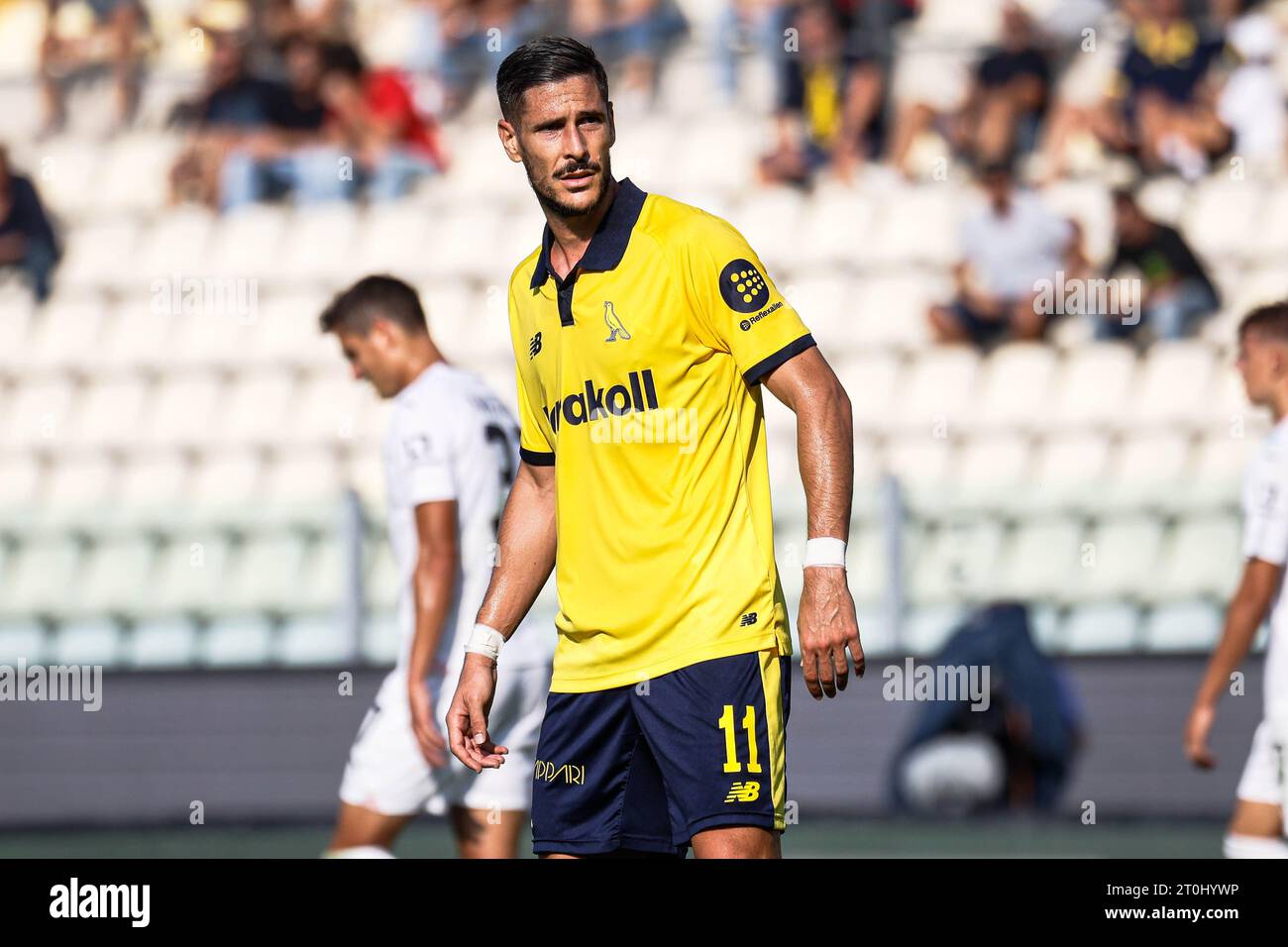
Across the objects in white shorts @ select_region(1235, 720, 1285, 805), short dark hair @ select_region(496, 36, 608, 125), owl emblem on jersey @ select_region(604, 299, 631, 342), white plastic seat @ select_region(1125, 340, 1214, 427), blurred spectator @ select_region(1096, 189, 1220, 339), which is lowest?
white shorts @ select_region(1235, 720, 1285, 805)

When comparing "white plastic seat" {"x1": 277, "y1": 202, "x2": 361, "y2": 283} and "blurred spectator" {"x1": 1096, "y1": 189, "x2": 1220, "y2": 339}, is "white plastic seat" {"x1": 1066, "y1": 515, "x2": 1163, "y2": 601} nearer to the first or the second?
"blurred spectator" {"x1": 1096, "y1": 189, "x2": 1220, "y2": 339}

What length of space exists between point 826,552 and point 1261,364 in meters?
3.60

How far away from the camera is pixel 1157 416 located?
439 inches

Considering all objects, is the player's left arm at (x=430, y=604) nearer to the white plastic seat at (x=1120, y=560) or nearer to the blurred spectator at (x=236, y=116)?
the white plastic seat at (x=1120, y=560)

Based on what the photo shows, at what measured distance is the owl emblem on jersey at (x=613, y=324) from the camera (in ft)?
13.2

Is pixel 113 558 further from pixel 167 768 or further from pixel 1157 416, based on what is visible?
pixel 1157 416

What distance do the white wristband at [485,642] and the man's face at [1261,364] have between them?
138 inches

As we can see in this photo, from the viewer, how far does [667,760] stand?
3938 millimetres

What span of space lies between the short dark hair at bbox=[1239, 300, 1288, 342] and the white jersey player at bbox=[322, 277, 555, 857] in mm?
2506

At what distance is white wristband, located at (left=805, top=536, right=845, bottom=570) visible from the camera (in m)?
3.72

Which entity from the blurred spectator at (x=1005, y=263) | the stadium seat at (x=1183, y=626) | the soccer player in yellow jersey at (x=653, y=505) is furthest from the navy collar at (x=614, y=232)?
the blurred spectator at (x=1005, y=263)

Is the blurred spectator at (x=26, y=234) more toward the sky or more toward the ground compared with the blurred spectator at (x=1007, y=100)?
more toward the ground

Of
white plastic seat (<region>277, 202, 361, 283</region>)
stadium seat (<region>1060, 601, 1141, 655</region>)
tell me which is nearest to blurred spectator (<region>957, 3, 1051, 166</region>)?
stadium seat (<region>1060, 601, 1141, 655</region>)
